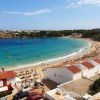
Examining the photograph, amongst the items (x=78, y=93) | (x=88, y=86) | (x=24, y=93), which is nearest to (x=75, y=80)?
(x=88, y=86)

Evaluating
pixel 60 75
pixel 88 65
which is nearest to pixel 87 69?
pixel 88 65

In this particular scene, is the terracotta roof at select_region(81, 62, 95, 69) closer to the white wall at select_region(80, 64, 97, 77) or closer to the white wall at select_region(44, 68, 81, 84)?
the white wall at select_region(80, 64, 97, 77)

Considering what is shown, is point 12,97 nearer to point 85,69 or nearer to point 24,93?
point 24,93

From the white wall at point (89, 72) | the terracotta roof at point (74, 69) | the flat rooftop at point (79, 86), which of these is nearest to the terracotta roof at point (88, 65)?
the white wall at point (89, 72)

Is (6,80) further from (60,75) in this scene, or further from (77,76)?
(77,76)

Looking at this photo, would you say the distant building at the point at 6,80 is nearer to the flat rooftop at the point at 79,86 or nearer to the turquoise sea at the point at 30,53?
the flat rooftop at the point at 79,86

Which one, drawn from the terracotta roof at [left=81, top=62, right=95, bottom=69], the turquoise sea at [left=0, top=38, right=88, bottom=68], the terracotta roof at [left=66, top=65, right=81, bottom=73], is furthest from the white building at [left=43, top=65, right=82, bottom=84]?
the turquoise sea at [left=0, top=38, right=88, bottom=68]

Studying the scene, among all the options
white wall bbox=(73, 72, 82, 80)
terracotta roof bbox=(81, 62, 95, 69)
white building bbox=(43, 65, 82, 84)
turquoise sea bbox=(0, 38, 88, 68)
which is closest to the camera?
white wall bbox=(73, 72, 82, 80)
